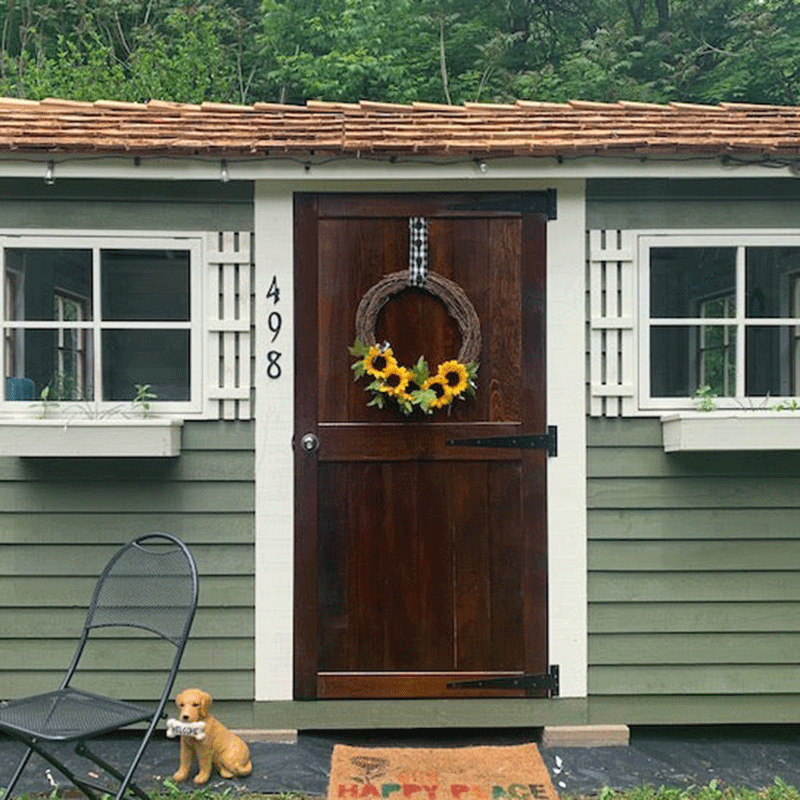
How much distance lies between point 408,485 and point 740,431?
1.25m

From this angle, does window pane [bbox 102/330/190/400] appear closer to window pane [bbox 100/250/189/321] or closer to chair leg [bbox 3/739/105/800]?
window pane [bbox 100/250/189/321]

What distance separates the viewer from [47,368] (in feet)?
12.5

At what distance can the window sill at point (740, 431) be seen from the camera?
3641mm

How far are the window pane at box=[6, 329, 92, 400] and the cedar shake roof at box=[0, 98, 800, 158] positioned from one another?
0.70 metres

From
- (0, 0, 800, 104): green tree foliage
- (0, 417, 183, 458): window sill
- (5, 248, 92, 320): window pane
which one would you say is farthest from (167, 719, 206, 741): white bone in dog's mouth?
(0, 0, 800, 104): green tree foliage

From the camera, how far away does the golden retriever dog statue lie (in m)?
3.38

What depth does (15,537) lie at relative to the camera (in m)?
3.80

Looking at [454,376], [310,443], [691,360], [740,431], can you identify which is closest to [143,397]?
[310,443]

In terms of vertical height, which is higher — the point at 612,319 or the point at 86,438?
the point at 612,319

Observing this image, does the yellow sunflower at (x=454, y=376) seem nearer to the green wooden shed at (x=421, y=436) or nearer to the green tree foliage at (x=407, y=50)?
the green wooden shed at (x=421, y=436)

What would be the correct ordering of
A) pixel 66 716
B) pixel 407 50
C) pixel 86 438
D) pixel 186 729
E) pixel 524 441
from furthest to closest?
pixel 407 50 → pixel 524 441 → pixel 86 438 → pixel 186 729 → pixel 66 716

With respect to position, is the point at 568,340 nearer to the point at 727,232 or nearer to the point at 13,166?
the point at 727,232

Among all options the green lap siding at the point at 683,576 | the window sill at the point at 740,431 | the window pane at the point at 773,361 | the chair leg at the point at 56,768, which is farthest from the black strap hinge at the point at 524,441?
the chair leg at the point at 56,768

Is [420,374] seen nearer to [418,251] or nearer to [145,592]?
[418,251]
